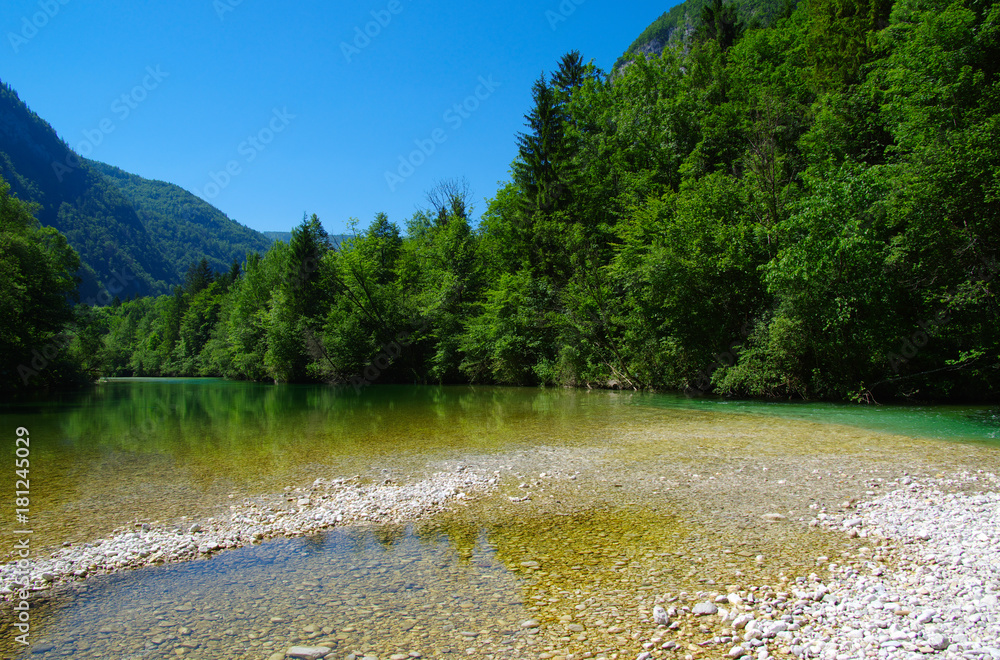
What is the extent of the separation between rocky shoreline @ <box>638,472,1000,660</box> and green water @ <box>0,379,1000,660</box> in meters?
0.46

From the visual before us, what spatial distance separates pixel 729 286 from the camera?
2575 cm

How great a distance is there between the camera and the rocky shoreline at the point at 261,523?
20.4 ft

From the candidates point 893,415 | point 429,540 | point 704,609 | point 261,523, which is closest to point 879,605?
point 704,609

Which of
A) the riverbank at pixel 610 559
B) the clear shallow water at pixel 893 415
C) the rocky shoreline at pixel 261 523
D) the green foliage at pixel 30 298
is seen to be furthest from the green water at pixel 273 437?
the green foliage at pixel 30 298

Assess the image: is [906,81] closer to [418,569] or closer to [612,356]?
[612,356]

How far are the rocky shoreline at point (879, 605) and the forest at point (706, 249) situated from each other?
48.9 ft

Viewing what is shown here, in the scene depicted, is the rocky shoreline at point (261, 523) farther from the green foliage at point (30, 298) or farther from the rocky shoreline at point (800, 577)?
the green foliage at point (30, 298)

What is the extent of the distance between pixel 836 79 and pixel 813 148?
19.9 feet

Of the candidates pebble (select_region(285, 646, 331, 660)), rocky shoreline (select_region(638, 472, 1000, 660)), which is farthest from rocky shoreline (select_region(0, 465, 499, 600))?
rocky shoreline (select_region(638, 472, 1000, 660))

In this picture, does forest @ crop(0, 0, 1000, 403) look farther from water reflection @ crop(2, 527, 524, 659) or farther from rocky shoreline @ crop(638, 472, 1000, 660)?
water reflection @ crop(2, 527, 524, 659)

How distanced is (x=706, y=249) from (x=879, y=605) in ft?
75.9

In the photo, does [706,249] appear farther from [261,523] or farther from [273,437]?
[261,523]

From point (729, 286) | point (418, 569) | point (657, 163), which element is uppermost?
point (657, 163)

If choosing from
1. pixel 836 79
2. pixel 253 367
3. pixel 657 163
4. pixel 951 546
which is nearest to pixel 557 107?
pixel 657 163
